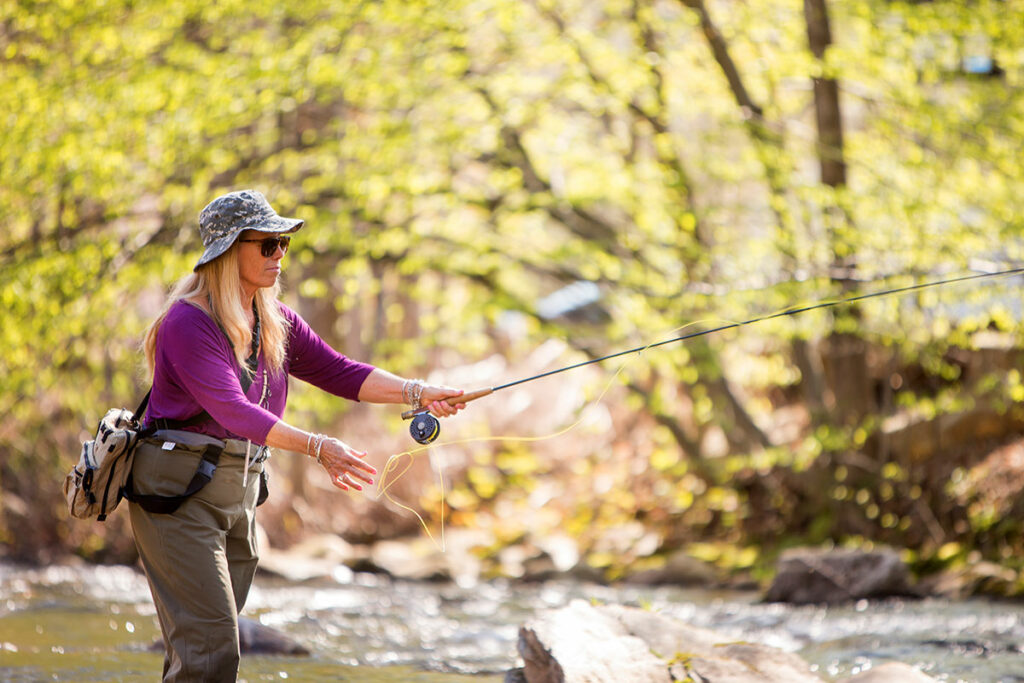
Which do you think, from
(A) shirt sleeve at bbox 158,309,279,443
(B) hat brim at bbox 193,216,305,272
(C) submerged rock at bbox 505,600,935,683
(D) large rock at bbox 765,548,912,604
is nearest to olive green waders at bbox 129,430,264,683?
(A) shirt sleeve at bbox 158,309,279,443

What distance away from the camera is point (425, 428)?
346cm

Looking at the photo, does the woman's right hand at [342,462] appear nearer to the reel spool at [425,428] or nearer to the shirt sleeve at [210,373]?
the shirt sleeve at [210,373]

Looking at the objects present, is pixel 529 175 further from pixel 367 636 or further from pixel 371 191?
pixel 367 636

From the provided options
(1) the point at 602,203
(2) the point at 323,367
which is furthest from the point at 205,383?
(1) the point at 602,203

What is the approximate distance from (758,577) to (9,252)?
236 inches

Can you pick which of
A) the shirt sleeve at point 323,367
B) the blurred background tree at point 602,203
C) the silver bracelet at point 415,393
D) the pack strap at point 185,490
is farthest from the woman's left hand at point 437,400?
the blurred background tree at point 602,203

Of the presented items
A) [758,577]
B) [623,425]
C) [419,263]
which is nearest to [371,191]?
[419,263]

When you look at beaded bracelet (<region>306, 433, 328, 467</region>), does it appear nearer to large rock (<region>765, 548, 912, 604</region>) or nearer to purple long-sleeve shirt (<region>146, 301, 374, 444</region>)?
purple long-sleeve shirt (<region>146, 301, 374, 444</region>)

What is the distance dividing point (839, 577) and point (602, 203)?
336 cm

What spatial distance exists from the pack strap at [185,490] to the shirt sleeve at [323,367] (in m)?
0.52

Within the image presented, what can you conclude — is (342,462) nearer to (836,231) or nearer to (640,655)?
(640,655)

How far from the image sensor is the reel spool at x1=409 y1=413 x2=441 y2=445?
11.3ft

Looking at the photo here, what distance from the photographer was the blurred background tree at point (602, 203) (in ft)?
23.5

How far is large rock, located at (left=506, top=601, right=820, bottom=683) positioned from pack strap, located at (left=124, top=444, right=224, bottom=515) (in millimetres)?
1461
